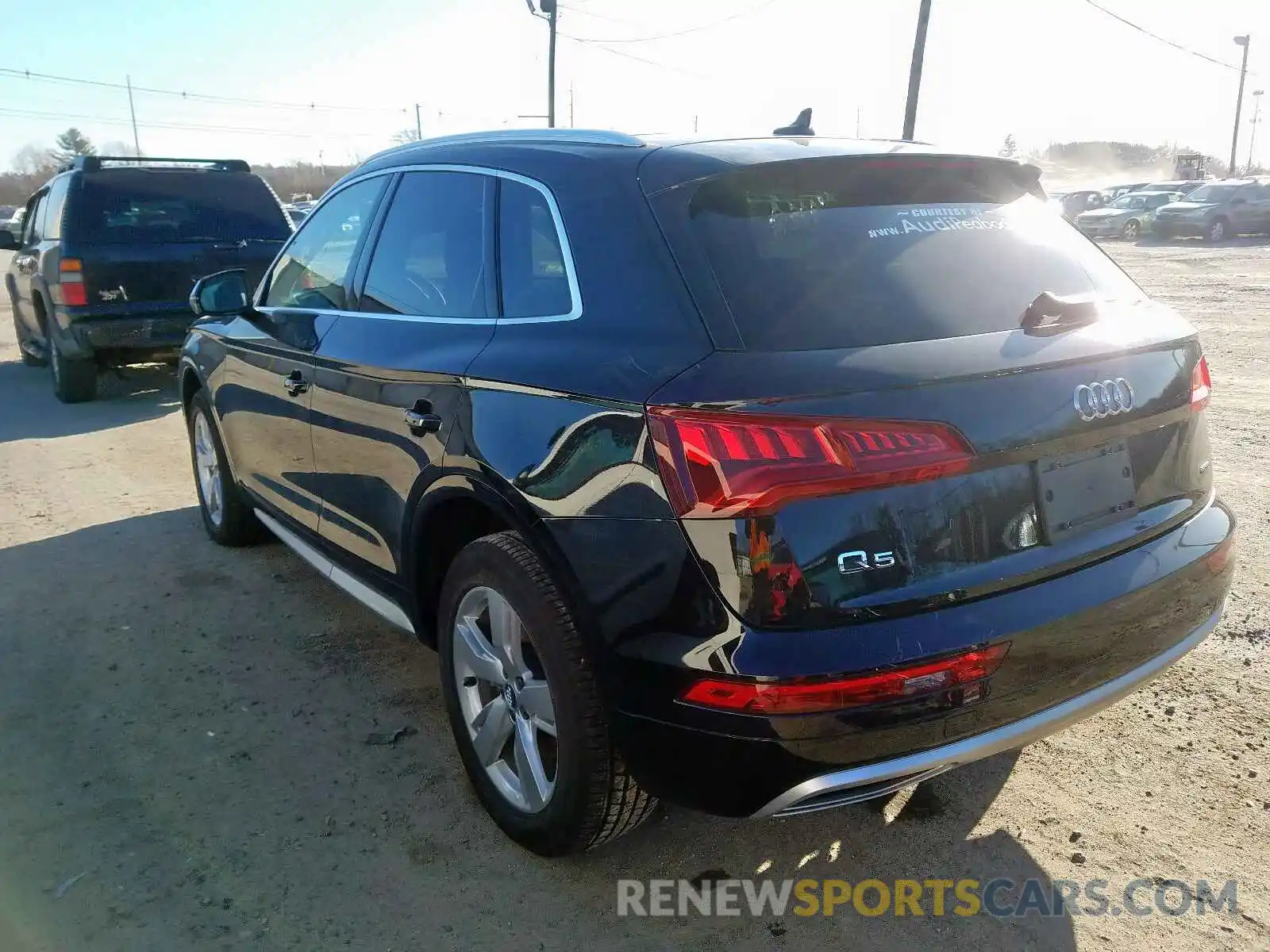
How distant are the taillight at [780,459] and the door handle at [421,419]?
3.22ft

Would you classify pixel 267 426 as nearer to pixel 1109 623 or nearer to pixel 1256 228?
pixel 1109 623

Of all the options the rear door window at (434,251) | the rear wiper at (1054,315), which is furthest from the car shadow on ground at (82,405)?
the rear wiper at (1054,315)

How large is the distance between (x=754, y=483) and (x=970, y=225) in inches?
42.6

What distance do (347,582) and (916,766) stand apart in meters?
2.17

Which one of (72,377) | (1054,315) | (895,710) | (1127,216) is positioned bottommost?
(72,377)

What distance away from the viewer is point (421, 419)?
286 cm

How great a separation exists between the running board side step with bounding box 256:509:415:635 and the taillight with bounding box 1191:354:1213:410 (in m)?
2.24

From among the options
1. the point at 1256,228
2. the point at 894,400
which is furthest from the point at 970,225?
the point at 1256,228

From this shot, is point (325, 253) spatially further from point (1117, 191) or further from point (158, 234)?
point (1117, 191)

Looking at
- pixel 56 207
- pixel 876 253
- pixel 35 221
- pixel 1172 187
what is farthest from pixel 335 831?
pixel 1172 187

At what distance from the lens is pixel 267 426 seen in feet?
13.6

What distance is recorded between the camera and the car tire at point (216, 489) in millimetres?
4906

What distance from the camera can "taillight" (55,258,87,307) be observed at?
8.29 meters

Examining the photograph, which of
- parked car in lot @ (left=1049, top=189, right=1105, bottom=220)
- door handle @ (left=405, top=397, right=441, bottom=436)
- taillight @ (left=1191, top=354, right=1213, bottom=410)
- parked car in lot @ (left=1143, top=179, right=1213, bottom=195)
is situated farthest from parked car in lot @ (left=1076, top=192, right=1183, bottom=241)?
door handle @ (left=405, top=397, right=441, bottom=436)
